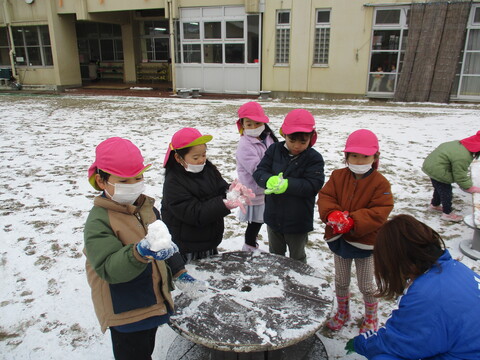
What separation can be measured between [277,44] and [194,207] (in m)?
14.5

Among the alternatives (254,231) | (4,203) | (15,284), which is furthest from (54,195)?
(254,231)

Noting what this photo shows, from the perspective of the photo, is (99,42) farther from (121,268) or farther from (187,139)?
(121,268)

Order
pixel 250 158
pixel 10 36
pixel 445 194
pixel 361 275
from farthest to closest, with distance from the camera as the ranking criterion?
1. pixel 10 36
2. pixel 445 194
3. pixel 250 158
4. pixel 361 275

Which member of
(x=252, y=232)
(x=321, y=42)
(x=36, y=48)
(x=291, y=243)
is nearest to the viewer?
(x=291, y=243)

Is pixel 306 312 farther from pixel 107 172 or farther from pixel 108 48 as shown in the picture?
pixel 108 48

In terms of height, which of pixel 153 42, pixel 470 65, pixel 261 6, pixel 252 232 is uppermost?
pixel 261 6

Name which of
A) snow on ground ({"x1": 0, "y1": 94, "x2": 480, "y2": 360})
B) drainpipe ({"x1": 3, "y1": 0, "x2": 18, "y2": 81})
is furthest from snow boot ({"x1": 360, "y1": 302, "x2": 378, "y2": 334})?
drainpipe ({"x1": 3, "y1": 0, "x2": 18, "y2": 81})

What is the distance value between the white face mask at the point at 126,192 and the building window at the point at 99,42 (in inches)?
895

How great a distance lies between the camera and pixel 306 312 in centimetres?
207

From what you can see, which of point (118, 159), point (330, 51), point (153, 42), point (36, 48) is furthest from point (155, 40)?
point (118, 159)

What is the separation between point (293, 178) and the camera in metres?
2.76

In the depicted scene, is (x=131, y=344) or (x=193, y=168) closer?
(x=131, y=344)

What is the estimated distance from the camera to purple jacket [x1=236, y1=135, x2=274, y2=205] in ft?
11.0

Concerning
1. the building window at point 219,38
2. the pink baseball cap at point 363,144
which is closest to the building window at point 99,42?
the building window at point 219,38
